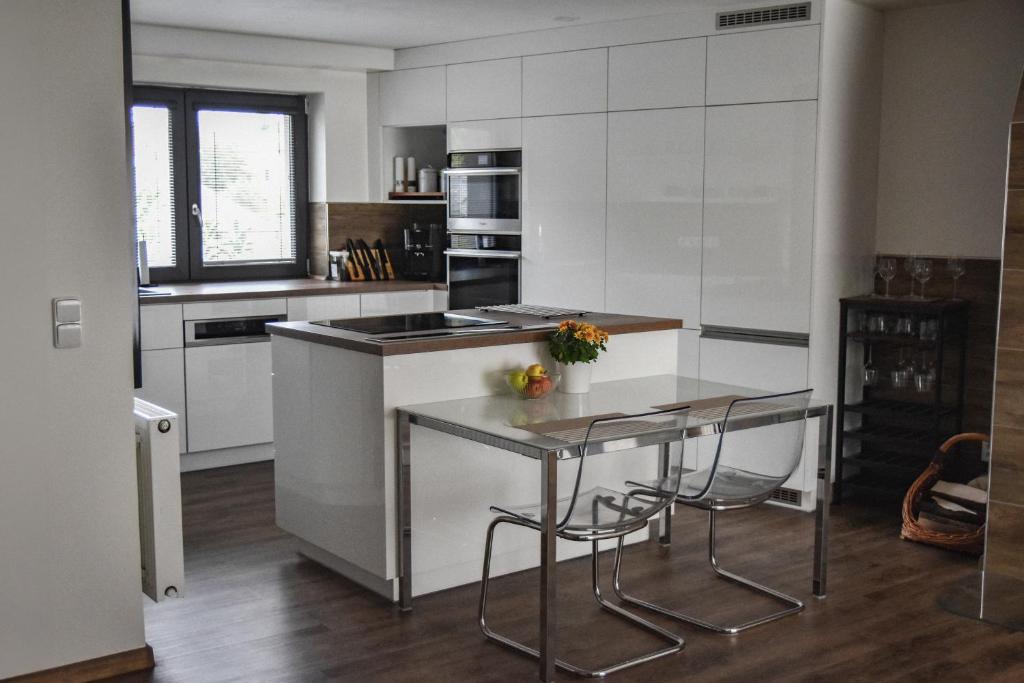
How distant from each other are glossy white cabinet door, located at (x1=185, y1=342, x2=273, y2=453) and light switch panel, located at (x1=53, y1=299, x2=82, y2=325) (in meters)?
2.59

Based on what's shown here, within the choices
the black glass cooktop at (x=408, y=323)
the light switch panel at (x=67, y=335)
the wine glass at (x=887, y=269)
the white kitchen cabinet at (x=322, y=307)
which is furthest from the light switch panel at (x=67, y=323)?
the wine glass at (x=887, y=269)

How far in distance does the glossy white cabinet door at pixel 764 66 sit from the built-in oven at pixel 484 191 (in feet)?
4.61

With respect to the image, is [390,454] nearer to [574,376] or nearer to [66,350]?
[574,376]

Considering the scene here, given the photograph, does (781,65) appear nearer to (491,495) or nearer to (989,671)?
(491,495)

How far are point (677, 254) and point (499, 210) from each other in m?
1.34

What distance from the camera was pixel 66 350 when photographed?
3.17 m

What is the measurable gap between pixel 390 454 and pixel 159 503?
0.82 meters

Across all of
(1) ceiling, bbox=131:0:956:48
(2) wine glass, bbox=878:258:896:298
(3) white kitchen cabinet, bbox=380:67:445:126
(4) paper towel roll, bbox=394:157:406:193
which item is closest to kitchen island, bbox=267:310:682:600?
(2) wine glass, bbox=878:258:896:298

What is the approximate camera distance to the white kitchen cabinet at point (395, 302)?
21.1ft

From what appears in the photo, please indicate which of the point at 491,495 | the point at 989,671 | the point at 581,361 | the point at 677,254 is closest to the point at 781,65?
the point at 677,254

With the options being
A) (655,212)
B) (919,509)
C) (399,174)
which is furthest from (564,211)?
(919,509)

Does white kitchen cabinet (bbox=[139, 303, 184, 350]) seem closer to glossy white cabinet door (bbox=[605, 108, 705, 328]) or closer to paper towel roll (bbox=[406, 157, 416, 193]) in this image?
paper towel roll (bbox=[406, 157, 416, 193])

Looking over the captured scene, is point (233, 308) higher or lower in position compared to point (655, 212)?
lower

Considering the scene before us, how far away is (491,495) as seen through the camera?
13.5 ft
